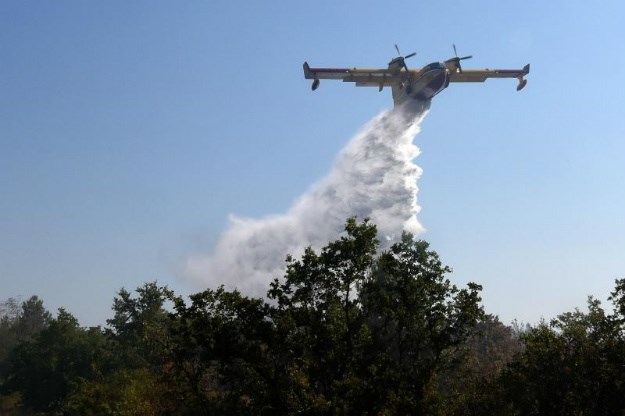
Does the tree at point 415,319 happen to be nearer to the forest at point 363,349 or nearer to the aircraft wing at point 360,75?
the forest at point 363,349

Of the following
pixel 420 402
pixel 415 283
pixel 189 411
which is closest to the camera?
pixel 420 402

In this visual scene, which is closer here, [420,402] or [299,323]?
[420,402]

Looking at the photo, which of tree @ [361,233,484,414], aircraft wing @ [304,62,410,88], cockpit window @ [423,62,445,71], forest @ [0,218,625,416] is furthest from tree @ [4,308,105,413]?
tree @ [361,233,484,414]

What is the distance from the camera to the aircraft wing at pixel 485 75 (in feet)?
237

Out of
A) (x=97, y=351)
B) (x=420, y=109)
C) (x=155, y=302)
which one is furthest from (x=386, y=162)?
(x=97, y=351)

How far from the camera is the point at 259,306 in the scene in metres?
27.0

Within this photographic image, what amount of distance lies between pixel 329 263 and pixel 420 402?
6.75 m

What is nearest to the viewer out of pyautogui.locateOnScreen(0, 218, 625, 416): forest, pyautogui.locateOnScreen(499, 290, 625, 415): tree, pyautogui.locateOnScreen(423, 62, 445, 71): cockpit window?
Result: pyautogui.locateOnScreen(0, 218, 625, 416): forest

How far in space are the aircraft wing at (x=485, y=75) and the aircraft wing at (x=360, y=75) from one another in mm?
7744

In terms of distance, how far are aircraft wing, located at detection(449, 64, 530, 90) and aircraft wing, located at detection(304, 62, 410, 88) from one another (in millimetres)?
7744

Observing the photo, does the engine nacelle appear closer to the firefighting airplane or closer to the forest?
the firefighting airplane

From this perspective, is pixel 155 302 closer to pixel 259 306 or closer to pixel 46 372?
pixel 46 372

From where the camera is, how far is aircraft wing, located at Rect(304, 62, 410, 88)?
66938 millimetres

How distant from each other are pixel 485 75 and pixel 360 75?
17.0 m
